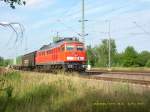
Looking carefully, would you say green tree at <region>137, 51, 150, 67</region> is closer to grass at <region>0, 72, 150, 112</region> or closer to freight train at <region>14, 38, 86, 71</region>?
freight train at <region>14, 38, 86, 71</region>

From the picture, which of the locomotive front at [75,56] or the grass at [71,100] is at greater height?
the locomotive front at [75,56]

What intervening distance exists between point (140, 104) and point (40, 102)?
3.23 meters

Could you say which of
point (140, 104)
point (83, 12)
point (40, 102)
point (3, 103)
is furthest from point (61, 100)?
point (83, 12)

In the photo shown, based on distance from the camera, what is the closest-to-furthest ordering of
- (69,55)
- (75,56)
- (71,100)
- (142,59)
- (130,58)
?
(71,100) → (69,55) → (75,56) → (130,58) → (142,59)

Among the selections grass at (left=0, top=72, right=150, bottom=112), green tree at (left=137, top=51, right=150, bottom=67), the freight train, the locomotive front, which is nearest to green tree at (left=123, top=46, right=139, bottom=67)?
green tree at (left=137, top=51, right=150, bottom=67)

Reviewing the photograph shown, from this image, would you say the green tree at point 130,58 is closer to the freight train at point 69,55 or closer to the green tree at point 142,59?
the green tree at point 142,59

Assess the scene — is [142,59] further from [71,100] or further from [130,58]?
[71,100]

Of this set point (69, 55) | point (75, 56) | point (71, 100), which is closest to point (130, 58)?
point (75, 56)

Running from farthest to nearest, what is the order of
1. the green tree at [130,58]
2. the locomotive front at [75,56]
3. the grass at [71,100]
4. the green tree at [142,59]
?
the green tree at [142,59] → the green tree at [130,58] → the locomotive front at [75,56] → the grass at [71,100]

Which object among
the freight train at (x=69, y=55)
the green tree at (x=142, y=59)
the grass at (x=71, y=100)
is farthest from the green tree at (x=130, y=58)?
the grass at (x=71, y=100)

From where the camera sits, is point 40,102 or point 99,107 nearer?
point 99,107

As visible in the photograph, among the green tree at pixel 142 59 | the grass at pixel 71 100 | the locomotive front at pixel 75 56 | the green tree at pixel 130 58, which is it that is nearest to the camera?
the grass at pixel 71 100

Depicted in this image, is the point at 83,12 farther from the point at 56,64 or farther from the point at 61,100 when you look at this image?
the point at 61,100

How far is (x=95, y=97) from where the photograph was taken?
39.5ft
